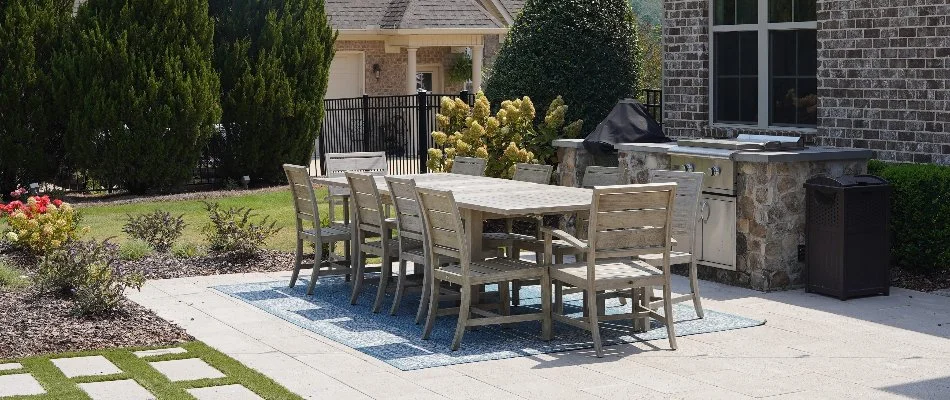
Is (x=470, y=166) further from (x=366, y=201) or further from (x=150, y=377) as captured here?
(x=150, y=377)

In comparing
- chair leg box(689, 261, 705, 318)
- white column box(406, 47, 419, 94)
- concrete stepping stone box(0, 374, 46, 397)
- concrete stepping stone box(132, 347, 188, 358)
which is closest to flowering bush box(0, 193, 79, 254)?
concrete stepping stone box(132, 347, 188, 358)

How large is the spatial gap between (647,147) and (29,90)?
9916mm

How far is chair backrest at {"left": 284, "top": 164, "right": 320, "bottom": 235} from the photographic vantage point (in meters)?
11.0

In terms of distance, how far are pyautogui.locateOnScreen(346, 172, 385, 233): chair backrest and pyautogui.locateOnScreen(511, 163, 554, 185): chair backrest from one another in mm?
1528

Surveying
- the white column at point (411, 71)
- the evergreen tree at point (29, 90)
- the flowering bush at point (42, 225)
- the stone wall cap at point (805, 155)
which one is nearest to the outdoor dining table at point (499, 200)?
the stone wall cap at point (805, 155)

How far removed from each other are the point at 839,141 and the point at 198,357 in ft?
21.5

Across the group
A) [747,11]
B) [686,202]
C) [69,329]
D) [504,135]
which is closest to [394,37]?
[504,135]

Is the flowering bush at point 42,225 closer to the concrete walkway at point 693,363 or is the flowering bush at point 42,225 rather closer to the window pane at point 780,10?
the concrete walkway at point 693,363

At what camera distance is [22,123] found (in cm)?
1864

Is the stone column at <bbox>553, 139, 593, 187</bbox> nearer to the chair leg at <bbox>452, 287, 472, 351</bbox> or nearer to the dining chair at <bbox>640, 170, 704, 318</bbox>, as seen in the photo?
the dining chair at <bbox>640, 170, 704, 318</bbox>

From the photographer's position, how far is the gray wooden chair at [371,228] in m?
10.2

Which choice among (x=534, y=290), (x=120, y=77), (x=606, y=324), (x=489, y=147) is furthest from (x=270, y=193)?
(x=606, y=324)

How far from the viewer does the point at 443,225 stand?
9062mm

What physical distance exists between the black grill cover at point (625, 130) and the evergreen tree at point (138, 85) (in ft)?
25.1
